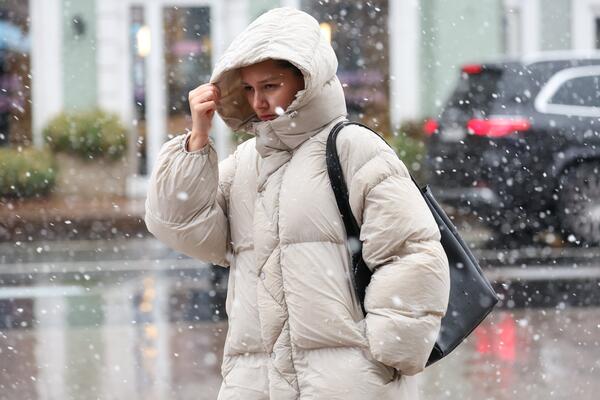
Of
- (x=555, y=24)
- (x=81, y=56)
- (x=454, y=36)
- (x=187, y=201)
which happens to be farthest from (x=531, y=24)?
(x=187, y=201)

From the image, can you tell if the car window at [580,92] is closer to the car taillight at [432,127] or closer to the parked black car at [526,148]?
the parked black car at [526,148]

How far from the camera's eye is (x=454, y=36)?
19031mm

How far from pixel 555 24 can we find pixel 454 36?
173cm

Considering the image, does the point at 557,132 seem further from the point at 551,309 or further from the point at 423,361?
the point at 423,361

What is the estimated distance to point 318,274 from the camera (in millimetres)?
2709

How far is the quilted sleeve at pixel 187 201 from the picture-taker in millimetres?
2879

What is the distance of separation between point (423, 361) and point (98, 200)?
1524 centimetres

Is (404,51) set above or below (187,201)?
below

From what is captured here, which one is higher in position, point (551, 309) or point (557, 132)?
point (557, 132)

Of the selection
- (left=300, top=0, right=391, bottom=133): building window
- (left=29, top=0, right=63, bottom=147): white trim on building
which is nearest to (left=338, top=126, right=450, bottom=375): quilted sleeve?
(left=300, top=0, right=391, bottom=133): building window

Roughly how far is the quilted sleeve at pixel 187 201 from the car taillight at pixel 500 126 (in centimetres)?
846

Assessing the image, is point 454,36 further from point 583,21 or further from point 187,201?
A: point 187,201

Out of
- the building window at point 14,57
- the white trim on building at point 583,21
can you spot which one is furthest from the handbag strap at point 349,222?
the white trim on building at point 583,21

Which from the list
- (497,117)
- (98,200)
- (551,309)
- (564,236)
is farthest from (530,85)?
(98,200)
